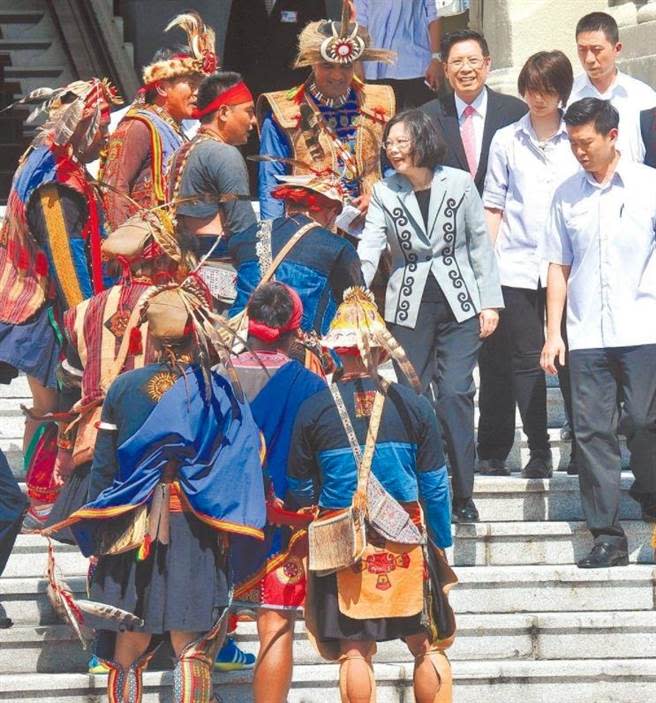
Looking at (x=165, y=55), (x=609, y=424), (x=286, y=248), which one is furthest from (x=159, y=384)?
(x=165, y=55)

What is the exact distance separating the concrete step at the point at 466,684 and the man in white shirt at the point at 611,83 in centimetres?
269

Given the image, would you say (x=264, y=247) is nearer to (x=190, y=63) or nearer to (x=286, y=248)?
(x=286, y=248)

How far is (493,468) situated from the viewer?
1005cm

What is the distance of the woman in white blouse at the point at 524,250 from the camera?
10047 mm

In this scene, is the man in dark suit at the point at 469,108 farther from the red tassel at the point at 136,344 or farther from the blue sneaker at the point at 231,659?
the blue sneaker at the point at 231,659

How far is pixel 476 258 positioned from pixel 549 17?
3.78m

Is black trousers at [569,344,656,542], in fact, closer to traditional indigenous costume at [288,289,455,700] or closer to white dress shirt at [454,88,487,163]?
white dress shirt at [454,88,487,163]

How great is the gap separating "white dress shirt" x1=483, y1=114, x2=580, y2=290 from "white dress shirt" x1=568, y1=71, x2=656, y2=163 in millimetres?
369

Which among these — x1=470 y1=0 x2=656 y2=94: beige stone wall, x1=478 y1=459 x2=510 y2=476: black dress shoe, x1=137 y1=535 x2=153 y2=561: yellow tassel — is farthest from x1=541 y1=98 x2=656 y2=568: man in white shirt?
x1=470 y1=0 x2=656 y2=94: beige stone wall

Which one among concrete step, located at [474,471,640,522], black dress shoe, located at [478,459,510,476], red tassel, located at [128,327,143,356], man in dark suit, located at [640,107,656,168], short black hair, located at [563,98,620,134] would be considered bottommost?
concrete step, located at [474,471,640,522]

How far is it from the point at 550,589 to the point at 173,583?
2112mm

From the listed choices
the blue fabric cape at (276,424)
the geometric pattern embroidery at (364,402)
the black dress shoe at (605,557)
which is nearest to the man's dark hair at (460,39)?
the black dress shoe at (605,557)

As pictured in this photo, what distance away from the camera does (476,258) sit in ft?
32.1

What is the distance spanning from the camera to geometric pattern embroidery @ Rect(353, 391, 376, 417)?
7.83m
